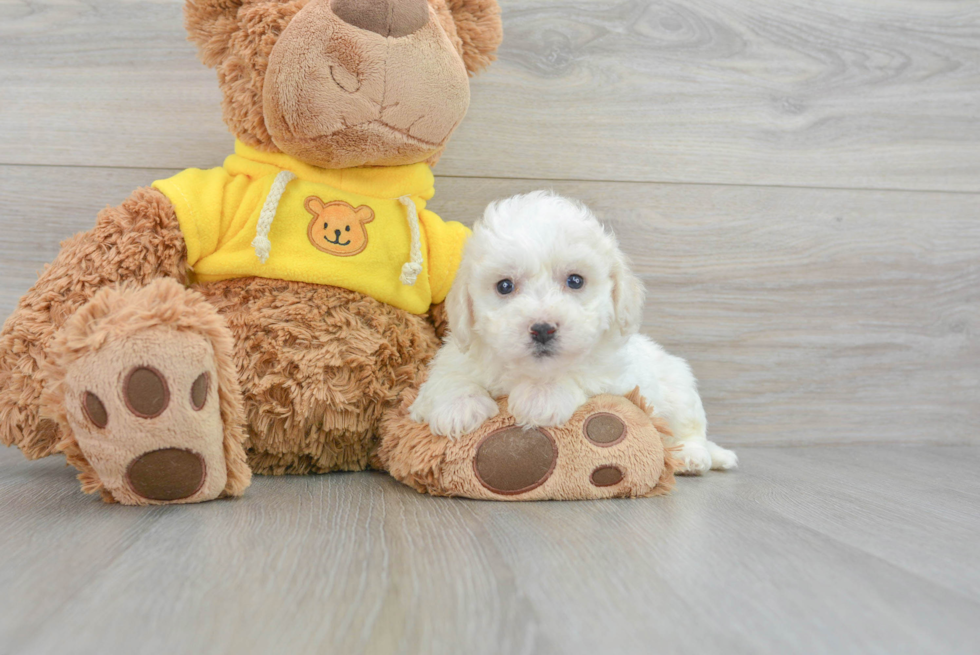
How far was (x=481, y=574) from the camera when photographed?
72cm

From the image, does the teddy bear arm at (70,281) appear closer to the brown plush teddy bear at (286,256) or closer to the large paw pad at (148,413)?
the brown plush teddy bear at (286,256)

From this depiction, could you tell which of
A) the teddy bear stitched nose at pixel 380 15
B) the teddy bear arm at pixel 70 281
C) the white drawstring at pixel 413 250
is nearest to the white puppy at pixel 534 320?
the white drawstring at pixel 413 250

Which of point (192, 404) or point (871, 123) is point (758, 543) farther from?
point (871, 123)

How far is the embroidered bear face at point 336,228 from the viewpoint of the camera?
118cm

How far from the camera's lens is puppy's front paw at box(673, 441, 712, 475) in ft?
4.17

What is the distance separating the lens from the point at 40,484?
1100 millimetres

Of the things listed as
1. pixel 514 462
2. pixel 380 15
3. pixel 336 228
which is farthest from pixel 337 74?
pixel 514 462

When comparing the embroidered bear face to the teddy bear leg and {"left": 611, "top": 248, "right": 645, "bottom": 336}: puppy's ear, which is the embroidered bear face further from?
{"left": 611, "top": 248, "right": 645, "bottom": 336}: puppy's ear

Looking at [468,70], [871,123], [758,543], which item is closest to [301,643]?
[758,543]

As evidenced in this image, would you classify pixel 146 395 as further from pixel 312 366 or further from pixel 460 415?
pixel 460 415

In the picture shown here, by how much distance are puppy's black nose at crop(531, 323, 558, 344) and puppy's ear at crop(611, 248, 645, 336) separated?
0.14 meters

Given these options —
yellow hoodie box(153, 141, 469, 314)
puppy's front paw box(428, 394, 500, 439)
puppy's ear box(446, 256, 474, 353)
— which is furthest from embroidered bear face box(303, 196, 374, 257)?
puppy's front paw box(428, 394, 500, 439)

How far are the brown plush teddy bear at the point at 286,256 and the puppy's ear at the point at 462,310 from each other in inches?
5.0

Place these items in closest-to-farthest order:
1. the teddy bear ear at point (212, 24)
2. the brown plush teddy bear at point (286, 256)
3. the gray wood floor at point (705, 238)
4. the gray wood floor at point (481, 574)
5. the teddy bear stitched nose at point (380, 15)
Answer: the gray wood floor at point (481, 574) → the gray wood floor at point (705, 238) → the brown plush teddy bear at point (286, 256) → the teddy bear stitched nose at point (380, 15) → the teddy bear ear at point (212, 24)
